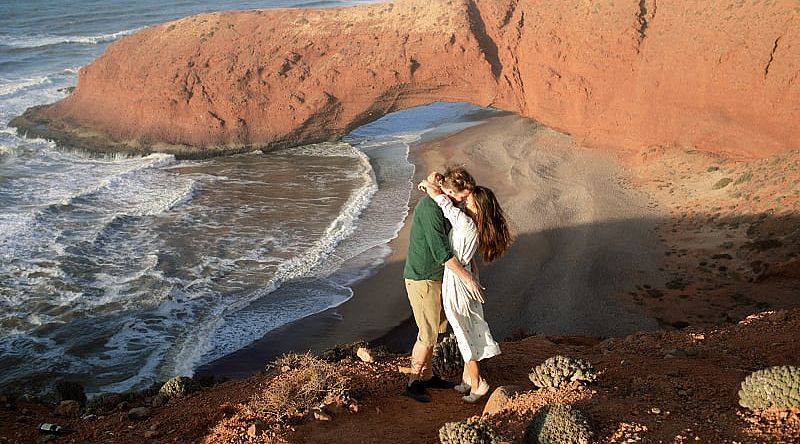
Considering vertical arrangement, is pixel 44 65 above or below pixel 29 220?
above

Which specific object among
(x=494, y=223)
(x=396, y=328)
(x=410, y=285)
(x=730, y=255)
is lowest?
(x=396, y=328)

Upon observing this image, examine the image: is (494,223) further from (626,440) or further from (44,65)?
(44,65)

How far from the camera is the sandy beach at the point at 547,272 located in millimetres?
9562

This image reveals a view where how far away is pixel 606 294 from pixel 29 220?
10506mm

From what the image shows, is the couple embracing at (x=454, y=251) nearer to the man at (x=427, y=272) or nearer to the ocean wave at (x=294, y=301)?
the man at (x=427, y=272)

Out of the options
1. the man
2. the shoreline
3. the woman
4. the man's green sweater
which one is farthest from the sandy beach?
the man's green sweater

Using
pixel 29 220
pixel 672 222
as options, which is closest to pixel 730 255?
pixel 672 222

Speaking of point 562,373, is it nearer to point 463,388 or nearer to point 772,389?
point 463,388

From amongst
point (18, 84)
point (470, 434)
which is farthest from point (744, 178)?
point (18, 84)

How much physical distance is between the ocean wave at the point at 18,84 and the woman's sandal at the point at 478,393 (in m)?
23.2

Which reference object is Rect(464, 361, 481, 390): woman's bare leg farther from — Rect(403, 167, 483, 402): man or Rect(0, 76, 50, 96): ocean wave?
Rect(0, 76, 50, 96): ocean wave

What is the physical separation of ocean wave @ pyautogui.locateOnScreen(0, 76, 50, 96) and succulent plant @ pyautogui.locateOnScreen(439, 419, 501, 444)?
23814 millimetres

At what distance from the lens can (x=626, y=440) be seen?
4.33 m

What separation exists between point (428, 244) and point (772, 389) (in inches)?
93.8
